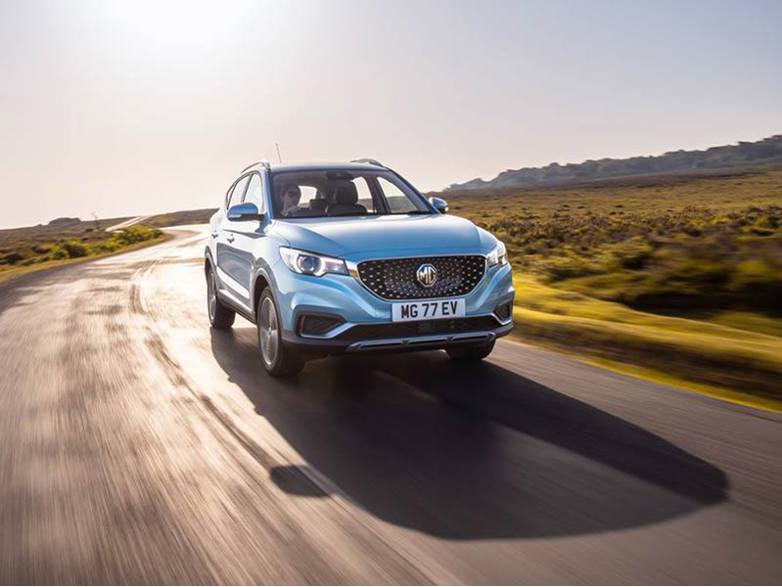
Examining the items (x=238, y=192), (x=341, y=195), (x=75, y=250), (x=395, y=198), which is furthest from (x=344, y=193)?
(x=75, y=250)

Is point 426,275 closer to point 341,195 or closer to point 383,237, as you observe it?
point 383,237

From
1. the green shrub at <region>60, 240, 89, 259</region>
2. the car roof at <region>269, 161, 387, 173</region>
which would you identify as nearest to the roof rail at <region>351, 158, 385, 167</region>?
the car roof at <region>269, 161, 387, 173</region>

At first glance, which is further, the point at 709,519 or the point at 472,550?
the point at 709,519

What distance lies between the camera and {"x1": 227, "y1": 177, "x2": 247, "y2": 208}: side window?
9.16 m

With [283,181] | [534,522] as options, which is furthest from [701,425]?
[283,181]

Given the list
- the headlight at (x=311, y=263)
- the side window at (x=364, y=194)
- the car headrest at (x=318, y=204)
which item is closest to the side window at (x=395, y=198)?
the side window at (x=364, y=194)

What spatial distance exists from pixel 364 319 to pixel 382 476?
1.89 meters

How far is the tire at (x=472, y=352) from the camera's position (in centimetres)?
743

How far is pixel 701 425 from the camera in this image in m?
5.26

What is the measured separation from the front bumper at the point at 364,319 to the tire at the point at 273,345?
0.24 m

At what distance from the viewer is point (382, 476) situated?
441cm

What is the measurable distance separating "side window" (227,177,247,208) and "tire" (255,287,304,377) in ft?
7.07

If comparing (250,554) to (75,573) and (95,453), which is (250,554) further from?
(95,453)

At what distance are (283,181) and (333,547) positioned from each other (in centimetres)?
502
